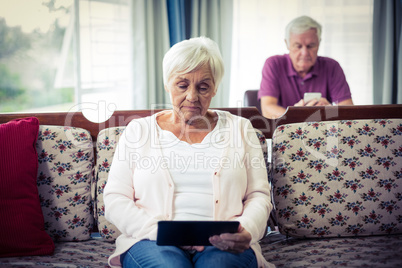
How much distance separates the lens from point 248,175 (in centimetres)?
143

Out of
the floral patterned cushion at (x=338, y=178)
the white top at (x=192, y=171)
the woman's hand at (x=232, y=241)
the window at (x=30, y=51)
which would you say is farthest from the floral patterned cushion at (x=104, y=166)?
the window at (x=30, y=51)

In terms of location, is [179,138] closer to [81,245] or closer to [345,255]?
[81,245]

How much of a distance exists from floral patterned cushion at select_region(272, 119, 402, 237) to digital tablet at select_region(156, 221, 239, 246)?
0.50m

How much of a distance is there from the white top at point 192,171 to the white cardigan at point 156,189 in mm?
24

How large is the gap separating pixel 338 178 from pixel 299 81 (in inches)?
42.5

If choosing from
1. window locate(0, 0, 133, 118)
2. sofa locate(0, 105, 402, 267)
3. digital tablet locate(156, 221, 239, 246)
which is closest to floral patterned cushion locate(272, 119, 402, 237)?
sofa locate(0, 105, 402, 267)

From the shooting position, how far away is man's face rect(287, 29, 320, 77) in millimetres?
2492

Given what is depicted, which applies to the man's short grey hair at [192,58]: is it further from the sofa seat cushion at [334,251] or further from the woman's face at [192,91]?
the sofa seat cushion at [334,251]

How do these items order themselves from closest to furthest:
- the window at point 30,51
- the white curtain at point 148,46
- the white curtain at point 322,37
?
the window at point 30,51, the white curtain at point 148,46, the white curtain at point 322,37

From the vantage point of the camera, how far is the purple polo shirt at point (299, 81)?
2.50 m

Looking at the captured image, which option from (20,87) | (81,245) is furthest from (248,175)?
(20,87)

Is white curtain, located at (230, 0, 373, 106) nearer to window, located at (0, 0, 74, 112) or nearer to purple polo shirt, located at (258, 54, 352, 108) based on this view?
purple polo shirt, located at (258, 54, 352, 108)

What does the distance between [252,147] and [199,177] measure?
0.80ft

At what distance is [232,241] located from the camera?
1.17m
